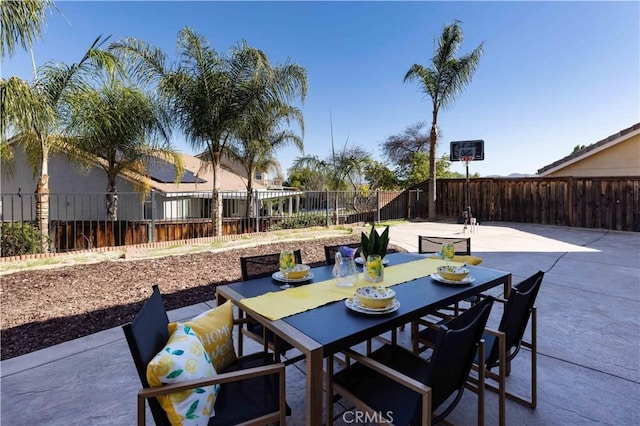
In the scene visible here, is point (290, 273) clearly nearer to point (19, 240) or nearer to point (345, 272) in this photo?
point (345, 272)

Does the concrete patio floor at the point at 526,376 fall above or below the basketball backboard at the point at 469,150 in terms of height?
below

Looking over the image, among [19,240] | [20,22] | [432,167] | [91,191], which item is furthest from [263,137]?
[432,167]

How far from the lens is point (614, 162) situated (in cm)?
1080

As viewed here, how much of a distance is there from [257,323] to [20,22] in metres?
5.46

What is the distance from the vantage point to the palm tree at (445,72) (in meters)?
11.3

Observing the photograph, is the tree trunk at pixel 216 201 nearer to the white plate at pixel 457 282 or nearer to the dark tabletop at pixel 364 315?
the dark tabletop at pixel 364 315

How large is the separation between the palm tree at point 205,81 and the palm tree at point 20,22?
2013 millimetres

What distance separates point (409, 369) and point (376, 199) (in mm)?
10341

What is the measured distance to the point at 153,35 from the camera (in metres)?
6.93

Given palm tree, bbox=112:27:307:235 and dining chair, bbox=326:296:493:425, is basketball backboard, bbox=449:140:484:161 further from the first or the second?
dining chair, bbox=326:296:493:425

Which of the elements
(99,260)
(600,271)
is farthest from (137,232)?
(600,271)

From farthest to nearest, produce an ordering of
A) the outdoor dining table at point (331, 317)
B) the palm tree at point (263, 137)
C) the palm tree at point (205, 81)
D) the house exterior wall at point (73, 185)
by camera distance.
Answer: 1. the house exterior wall at point (73, 185)
2. the palm tree at point (263, 137)
3. the palm tree at point (205, 81)
4. the outdoor dining table at point (331, 317)

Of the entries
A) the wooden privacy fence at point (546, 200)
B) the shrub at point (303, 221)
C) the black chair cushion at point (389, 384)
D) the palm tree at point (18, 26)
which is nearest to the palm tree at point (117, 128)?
the palm tree at point (18, 26)

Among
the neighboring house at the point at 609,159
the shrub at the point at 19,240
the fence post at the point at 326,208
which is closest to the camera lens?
the shrub at the point at 19,240
